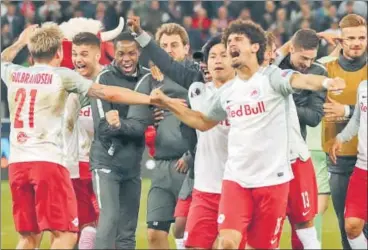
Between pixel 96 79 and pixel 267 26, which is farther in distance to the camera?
pixel 267 26

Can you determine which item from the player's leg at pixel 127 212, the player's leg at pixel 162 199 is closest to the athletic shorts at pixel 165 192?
the player's leg at pixel 162 199

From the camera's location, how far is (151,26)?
2314 cm

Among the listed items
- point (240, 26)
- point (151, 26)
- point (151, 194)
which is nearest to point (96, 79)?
point (151, 194)

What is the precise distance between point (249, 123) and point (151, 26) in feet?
45.1

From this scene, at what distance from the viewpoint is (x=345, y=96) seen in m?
12.0

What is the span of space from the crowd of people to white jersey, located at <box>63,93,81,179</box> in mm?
13

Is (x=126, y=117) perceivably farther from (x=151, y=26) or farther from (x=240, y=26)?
(x=151, y=26)

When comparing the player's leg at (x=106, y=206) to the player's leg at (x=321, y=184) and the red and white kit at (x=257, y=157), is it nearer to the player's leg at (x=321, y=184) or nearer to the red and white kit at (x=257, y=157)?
the red and white kit at (x=257, y=157)

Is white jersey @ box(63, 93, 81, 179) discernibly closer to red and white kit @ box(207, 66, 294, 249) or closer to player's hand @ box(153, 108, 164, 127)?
player's hand @ box(153, 108, 164, 127)

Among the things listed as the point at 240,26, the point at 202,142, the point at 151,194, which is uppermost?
the point at 240,26

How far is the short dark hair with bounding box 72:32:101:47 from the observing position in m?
11.8

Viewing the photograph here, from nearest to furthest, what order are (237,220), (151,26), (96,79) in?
(237,220), (96,79), (151,26)

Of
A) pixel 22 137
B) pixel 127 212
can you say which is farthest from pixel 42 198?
pixel 127 212

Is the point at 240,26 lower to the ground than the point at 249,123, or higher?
higher
